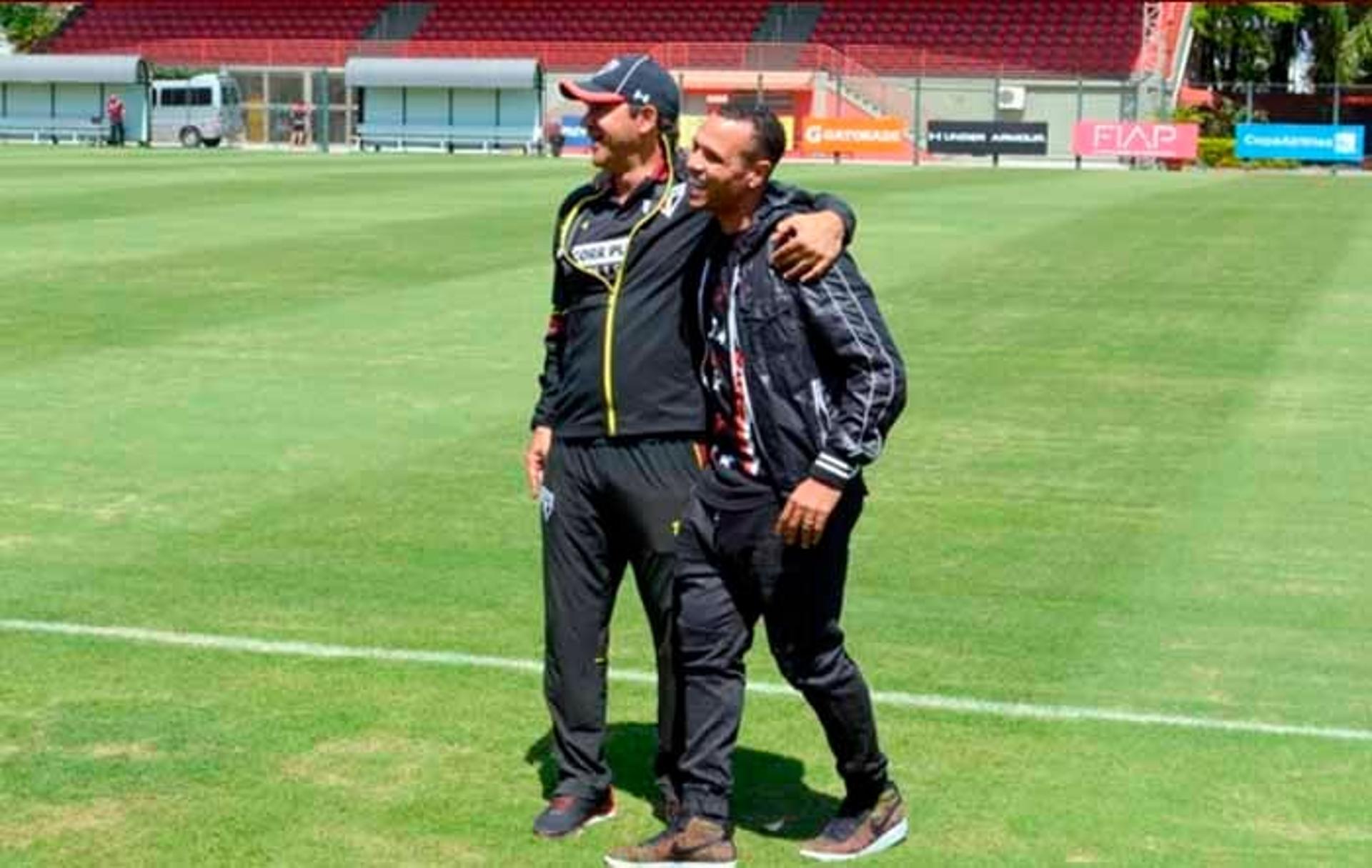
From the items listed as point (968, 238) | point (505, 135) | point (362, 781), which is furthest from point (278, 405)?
point (505, 135)

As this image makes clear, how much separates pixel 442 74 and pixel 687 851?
187ft

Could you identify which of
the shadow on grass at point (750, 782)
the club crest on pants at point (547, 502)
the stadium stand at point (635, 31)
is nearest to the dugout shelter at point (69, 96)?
the stadium stand at point (635, 31)

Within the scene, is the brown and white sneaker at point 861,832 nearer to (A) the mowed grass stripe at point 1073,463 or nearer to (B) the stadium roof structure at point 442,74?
(A) the mowed grass stripe at point 1073,463

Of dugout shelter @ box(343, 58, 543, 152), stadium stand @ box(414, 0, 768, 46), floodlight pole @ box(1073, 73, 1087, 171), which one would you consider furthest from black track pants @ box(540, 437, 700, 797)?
stadium stand @ box(414, 0, 768, 46)

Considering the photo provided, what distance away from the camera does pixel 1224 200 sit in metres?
34.5

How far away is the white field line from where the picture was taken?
6.77m

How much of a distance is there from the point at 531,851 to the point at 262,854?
66cm

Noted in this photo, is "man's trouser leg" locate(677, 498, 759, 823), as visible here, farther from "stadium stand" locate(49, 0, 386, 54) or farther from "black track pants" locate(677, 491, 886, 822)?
"stadium stand" locate(49, 0, 386, 54)

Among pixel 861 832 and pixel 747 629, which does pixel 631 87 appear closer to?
pixel 747 629

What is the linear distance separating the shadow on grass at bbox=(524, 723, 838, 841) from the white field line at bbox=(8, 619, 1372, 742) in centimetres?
55

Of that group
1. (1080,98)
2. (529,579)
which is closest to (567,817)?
(529,579)

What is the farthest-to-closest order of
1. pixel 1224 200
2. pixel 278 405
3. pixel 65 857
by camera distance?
1. pixel 1224 200
2. pixel 278 405
3. pixel 65 857

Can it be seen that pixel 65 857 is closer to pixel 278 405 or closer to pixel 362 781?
pixel 362 781

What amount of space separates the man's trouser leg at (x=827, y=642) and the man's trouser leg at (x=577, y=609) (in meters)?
0.58
